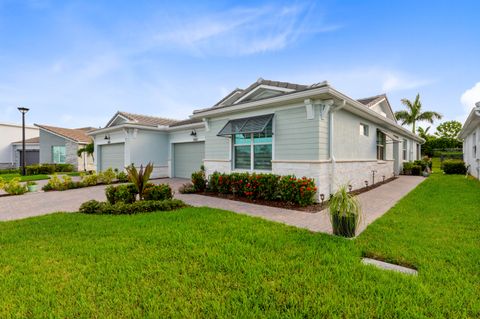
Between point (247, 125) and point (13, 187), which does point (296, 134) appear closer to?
point (247, 125)

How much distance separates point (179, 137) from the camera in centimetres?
1509

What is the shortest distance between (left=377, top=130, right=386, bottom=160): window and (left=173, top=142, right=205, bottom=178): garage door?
10.4 metres

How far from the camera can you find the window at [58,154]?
22.2 meters

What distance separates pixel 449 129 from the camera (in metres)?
46.8

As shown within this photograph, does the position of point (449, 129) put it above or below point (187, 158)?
above

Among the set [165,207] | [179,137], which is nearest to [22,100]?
[179,137]

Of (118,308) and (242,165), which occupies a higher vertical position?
(242,165)

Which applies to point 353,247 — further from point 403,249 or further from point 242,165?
point 242,165

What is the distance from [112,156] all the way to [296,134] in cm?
1414

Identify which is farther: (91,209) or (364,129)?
(364,129)

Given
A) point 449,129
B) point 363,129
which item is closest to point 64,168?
point 363,129

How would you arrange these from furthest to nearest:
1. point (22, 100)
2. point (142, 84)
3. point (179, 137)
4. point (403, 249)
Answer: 1. point (22, 100)
2. point (179, 137)
3. point (142, 84)
4. point (403, 249)

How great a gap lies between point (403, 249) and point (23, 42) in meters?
15.4

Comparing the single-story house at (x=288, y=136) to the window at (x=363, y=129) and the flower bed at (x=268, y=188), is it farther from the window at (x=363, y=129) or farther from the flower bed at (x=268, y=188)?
the flower bed at (x=268, y=188)
